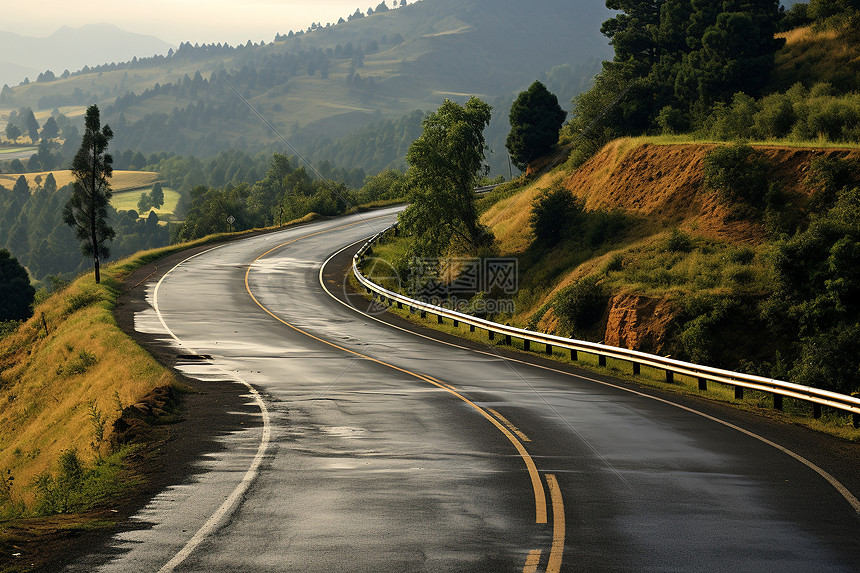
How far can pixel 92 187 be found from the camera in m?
43.6

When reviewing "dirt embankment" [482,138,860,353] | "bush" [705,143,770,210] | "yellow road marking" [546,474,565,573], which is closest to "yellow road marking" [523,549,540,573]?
"yellow road marking" [546,474,565,573]

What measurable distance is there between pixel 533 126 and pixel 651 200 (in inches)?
1070

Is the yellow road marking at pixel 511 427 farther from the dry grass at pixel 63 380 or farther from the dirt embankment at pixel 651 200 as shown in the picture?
the dirt embankment at pixel 651 200

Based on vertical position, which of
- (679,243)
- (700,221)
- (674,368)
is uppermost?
(700,221)

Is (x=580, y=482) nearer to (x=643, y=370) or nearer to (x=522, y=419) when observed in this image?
(x=522, y=419)

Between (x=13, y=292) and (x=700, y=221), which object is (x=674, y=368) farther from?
(x=13, y=292)

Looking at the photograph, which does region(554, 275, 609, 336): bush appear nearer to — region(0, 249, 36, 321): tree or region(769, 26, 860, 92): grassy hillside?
region(769, 26, 860, 92): grassy hillside

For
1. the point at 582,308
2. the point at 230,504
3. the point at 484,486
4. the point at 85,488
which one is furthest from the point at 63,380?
the point at 582,308

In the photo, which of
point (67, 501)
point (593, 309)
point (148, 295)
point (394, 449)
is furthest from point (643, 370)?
point (148, 295)

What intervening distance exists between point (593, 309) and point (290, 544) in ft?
93.9

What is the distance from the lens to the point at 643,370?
2589 centimetres

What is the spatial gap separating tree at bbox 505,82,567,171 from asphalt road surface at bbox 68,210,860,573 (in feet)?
157

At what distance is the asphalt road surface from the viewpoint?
320 inches

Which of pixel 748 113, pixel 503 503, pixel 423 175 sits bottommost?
pixel 503 503
